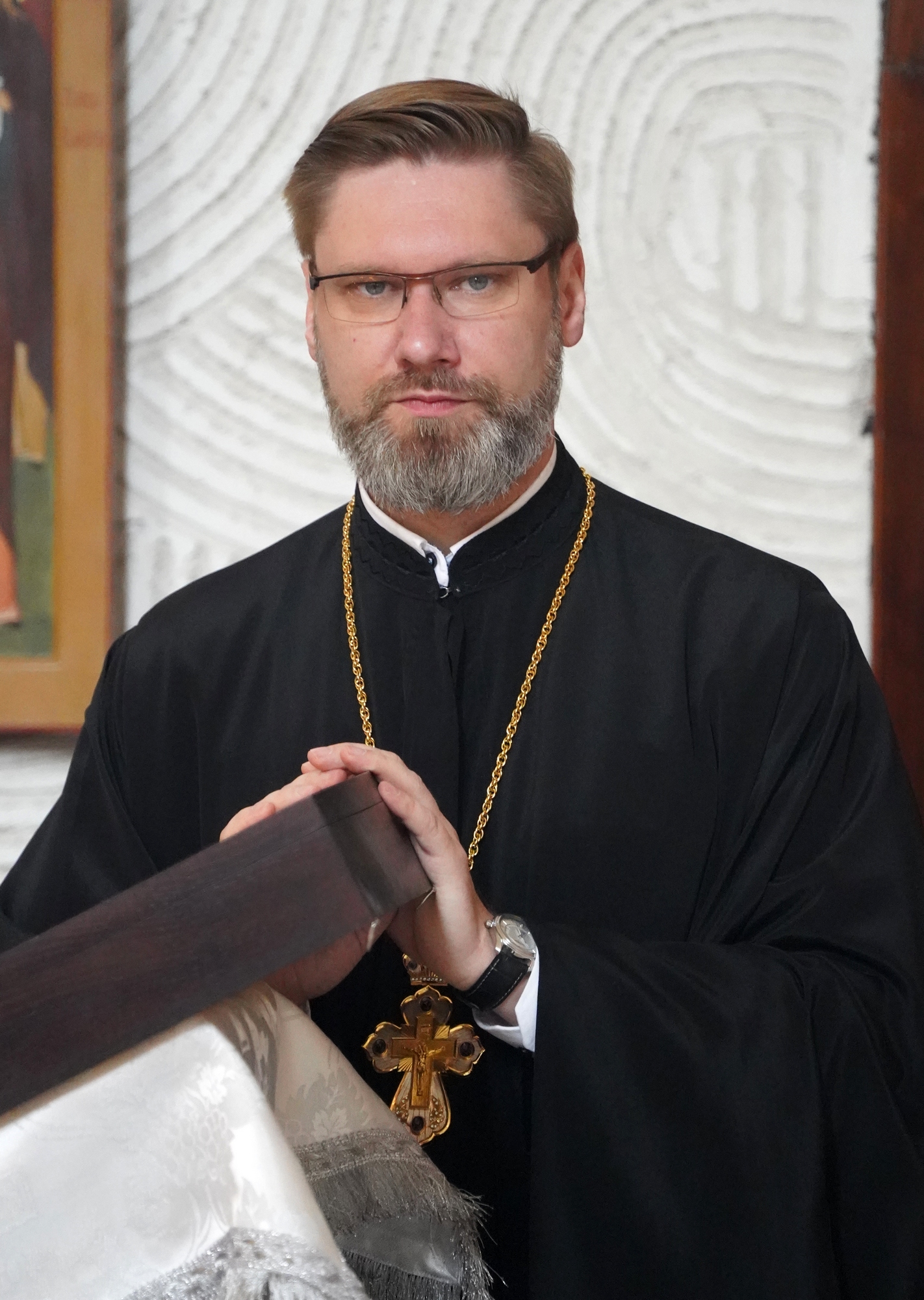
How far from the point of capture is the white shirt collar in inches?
83.9

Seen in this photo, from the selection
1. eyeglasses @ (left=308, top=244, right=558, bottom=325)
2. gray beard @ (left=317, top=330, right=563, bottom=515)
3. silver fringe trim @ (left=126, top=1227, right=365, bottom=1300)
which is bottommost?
silver fringe trim @ (left=126, top=1227, right=365, bottom=1300)

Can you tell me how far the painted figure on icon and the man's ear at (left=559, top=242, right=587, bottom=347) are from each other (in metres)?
1.10

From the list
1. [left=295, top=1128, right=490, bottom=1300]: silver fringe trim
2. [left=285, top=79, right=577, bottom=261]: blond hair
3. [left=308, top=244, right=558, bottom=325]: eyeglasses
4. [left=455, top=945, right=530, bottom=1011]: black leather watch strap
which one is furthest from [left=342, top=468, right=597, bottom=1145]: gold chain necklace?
[left=285, top=79, right=577, bottom=261]: blond hair

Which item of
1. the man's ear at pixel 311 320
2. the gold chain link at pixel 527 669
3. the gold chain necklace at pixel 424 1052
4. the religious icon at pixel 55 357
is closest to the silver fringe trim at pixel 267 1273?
the gold chain necklace at pixel 424 1052

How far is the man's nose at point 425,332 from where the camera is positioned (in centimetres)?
196

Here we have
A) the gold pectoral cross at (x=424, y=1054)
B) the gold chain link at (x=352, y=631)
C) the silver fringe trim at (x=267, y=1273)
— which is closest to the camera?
the silver fringe trim at (x=267, y=1273)

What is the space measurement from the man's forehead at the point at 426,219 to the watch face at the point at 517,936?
89 cm

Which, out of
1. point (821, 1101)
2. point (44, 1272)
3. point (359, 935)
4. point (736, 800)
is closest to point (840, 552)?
point (736, 800)

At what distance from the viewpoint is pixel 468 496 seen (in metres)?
2.04

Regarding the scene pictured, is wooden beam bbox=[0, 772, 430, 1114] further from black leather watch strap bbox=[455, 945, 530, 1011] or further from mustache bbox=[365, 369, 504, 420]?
mustache bbox=[365, 369, 504, 420]

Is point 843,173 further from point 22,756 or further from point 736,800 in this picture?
point 22,756

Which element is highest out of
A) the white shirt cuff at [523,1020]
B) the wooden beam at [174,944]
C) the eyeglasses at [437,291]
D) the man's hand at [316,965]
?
the eyeglasses at [437,291]

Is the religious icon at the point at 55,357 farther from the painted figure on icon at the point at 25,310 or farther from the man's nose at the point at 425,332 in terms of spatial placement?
the man's nose at the point at 425,332

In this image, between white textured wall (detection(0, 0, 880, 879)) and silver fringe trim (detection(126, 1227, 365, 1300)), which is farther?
white textured wall (detection(0, 0, 880, 879))
